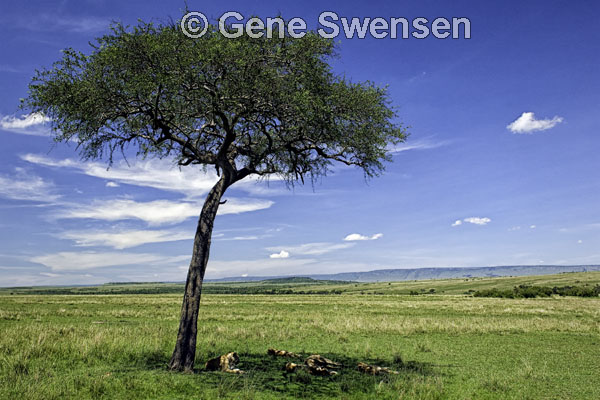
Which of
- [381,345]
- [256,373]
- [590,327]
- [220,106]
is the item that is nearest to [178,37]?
[220,106]

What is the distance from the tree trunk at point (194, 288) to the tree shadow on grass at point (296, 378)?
2.61ft

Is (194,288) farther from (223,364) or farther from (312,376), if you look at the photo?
(312,376)

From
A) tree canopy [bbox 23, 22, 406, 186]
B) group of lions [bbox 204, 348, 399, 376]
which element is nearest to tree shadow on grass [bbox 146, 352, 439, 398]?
group of lions [bbox 204, 348, 399, 376]

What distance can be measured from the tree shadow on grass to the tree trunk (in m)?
0.79

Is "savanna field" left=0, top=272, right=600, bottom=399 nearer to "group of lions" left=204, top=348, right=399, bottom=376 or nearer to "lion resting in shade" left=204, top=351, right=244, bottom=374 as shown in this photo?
"group of lions" left=204, top=348, right=399, bottom=376

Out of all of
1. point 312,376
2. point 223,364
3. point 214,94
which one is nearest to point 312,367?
point 312,376

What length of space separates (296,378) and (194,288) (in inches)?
195

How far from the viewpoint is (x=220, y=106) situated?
48.0 feet

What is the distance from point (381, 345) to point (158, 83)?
1821cm

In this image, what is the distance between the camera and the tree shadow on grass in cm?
1137

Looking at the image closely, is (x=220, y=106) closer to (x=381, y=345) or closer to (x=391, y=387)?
(x=391, y=387)

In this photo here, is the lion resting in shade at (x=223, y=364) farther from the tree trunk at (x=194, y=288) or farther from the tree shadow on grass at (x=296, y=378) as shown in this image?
the tree trunk at (x=194, y=288)

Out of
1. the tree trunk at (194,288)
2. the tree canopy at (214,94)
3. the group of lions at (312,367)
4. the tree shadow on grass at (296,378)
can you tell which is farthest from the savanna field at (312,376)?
the tree canopy at (214,94)

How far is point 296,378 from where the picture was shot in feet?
41.7
